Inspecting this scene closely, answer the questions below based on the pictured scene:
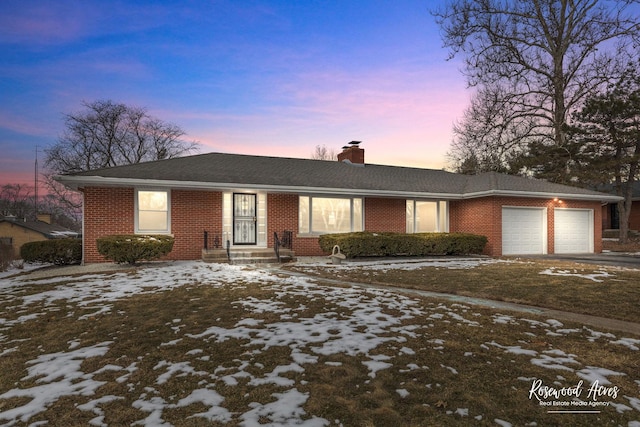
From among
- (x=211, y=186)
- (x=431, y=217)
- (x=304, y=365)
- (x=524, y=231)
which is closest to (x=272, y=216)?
(x=211, y=186)

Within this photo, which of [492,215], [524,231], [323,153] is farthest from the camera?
[323,153]

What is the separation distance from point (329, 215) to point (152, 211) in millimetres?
7386

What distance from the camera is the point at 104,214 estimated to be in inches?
484

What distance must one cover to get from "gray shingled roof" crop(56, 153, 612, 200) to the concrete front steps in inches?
100

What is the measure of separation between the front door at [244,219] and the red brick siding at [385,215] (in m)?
5.25

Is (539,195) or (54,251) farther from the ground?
(539,195)

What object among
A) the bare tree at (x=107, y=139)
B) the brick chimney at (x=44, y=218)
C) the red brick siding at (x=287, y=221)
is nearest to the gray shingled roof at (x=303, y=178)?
the red brick siding at (x=287, y=221)

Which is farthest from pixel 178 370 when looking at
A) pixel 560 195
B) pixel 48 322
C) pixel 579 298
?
pixel 560 195

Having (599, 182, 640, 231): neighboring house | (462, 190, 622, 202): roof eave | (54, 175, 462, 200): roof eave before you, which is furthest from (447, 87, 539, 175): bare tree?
(54, 175, 462, 200): roof eave

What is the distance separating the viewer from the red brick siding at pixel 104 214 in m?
12.1

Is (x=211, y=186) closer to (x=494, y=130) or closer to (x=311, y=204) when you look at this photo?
(x=311, y=204)

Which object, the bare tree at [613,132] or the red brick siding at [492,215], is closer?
the red brick siding at [492,215]

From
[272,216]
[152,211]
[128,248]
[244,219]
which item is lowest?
[128,248]

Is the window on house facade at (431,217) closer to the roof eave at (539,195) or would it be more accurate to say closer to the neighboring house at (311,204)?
the neighboring house at (311,204)
